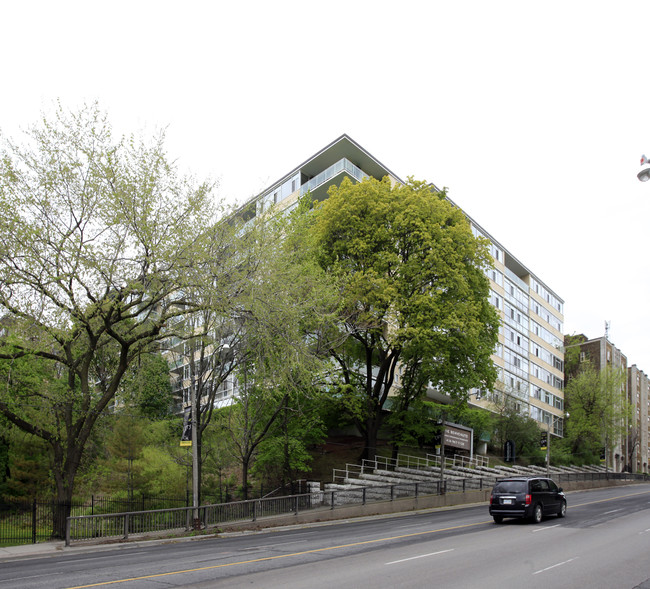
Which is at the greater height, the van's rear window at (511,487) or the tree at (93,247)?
the tree at (93,247)

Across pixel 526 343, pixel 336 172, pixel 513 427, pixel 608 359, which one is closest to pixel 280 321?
pixel 336 172

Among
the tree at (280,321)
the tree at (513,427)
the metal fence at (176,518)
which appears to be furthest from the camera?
the tree at (513,427)

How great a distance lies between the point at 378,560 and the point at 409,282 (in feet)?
64.0

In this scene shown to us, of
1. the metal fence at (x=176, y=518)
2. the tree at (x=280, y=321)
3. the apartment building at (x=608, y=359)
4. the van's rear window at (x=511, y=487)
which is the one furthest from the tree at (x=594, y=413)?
the metal fence at (x=176, y=518)

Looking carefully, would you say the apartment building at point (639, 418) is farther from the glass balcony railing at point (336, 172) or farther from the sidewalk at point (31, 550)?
the sidewalk at point (31, 550)

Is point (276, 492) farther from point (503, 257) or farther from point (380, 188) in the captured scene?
point (503, 257)


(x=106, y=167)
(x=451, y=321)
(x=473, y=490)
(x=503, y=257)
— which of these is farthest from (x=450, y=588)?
(x=503, y=257)

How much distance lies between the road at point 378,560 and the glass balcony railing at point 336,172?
1093 inches

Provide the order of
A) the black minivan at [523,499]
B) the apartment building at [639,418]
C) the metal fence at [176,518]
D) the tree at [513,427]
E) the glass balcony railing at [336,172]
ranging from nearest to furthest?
the metal fence at [176,518] → the black minivan at [523,499] → the glass balcony railing at [336,172] → the tree at [513,427] → the apartment building at [639,418]

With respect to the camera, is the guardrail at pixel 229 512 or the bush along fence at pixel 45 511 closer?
the guardrail at pixel 229 512

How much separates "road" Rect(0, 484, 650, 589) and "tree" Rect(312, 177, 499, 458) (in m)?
10.6

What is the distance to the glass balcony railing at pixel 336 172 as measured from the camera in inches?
1705

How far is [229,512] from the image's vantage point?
77.1 feet

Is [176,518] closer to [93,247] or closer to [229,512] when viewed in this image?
[229,512]
